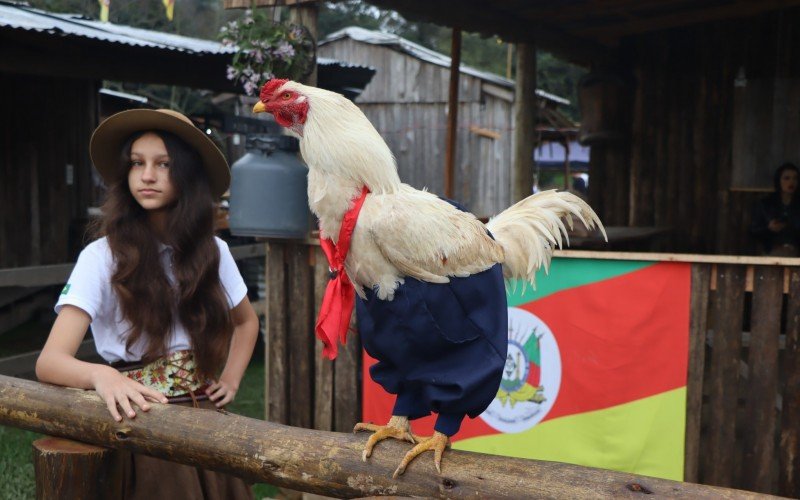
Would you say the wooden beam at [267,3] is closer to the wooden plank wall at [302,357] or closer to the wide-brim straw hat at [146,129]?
the wooden plank wall at [302,357]

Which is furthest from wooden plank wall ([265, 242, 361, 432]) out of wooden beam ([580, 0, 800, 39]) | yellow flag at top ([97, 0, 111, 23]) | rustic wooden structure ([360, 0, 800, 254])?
yellow flag at top ([97, 0, 111, 23])

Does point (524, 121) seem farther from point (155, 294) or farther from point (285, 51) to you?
point (155, 294)

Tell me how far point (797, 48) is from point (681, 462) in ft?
15.0

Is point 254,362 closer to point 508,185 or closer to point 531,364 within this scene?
point 531,364

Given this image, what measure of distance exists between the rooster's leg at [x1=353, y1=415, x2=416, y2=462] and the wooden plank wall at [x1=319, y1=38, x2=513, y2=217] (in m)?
13.0

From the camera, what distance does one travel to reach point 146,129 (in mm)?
2506

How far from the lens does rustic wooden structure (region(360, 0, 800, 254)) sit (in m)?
6.83

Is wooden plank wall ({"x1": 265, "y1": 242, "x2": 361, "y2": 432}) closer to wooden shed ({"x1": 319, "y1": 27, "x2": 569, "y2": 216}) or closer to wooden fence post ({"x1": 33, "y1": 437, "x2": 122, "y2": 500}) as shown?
wooden fence post ({"x1": 33, "y1": 437, "x2": 122, "y2": 500})

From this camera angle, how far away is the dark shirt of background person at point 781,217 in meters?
6.48

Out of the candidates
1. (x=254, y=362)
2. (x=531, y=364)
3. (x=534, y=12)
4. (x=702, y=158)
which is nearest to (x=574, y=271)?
(x=531, y=364)

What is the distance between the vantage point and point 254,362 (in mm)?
7957

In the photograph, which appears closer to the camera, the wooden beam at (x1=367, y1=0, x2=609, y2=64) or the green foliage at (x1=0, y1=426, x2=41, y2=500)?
the green foliage at (x1=0, y1=426, x2=41, y2=500)

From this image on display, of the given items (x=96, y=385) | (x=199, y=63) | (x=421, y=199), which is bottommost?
(x=96, y=385)

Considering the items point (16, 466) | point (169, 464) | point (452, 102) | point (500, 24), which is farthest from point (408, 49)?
point (169, 464)
